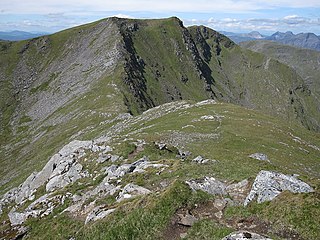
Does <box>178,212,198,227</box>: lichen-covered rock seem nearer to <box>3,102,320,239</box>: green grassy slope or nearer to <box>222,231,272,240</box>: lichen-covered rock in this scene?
<box>3,102,320,239</box>: green grassy slope

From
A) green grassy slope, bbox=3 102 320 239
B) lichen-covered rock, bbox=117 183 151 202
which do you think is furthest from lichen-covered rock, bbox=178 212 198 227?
lichen-covered rock, bbox=117 183 151 202

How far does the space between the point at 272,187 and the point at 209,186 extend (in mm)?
4630

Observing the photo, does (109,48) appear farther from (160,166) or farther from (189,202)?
(189,202)

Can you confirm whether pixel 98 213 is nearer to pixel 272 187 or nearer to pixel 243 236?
pixel 243 236

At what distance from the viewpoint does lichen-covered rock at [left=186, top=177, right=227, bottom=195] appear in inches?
880

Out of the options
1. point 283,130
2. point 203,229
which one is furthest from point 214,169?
point 283,130

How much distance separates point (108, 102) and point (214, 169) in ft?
315

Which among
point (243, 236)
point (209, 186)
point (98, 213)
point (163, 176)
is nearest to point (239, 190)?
point (209, 186)

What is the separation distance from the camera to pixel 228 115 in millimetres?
83125

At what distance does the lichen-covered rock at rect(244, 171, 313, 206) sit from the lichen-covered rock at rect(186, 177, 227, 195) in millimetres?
2580

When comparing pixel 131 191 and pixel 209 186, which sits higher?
pixel 209 186

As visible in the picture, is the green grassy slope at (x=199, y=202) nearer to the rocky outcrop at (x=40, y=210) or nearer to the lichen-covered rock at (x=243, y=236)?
the lichen-covered rock at (x=243, y=236)

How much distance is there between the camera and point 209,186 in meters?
23.0

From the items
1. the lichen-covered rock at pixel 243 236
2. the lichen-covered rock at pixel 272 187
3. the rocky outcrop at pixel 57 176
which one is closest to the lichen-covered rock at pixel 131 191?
the lichen-covered rock at pixel 272 187
